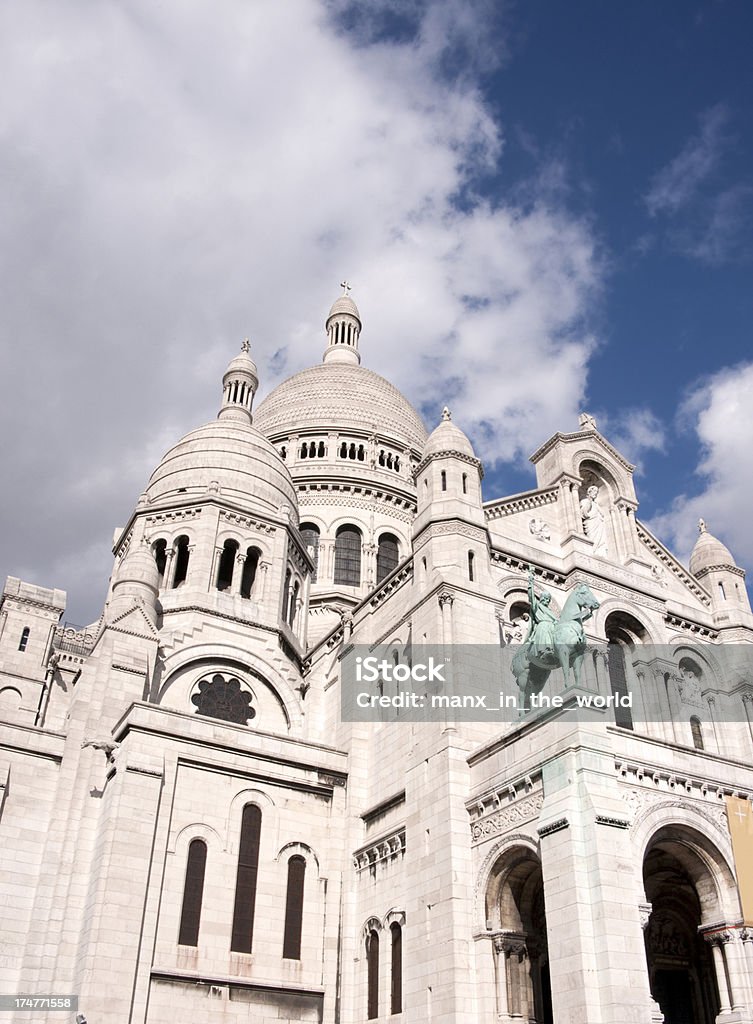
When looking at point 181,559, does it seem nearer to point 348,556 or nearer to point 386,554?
point 348,556

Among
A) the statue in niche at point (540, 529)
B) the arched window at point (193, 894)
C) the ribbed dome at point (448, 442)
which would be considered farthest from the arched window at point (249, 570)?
the arched window at point (193, 894)

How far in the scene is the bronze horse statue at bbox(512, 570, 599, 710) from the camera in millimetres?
24359

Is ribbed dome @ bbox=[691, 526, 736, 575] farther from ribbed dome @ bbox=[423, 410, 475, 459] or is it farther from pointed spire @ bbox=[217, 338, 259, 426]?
pointed spire @ bbox=[217, 338, 259, 426]

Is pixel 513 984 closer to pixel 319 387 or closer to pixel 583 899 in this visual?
pixel 583 899

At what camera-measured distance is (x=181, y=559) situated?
128ft

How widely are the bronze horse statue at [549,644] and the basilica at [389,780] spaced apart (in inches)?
4.4

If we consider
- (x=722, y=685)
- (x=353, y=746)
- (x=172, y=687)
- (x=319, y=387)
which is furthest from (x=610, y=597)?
(x=319, y=387)

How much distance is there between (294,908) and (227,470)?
2026cm

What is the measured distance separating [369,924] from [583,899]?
1004 cm

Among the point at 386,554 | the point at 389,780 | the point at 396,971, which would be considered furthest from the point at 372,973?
the point at 386,554

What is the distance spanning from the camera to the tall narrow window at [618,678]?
31484mm

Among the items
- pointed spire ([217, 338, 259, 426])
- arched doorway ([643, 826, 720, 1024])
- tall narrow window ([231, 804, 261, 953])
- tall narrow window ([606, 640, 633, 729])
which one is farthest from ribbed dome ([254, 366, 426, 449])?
arched doorway ([643, 826, 720, 1024])

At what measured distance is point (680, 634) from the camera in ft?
112

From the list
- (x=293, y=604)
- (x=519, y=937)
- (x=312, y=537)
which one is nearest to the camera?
(x=519, y=937)
